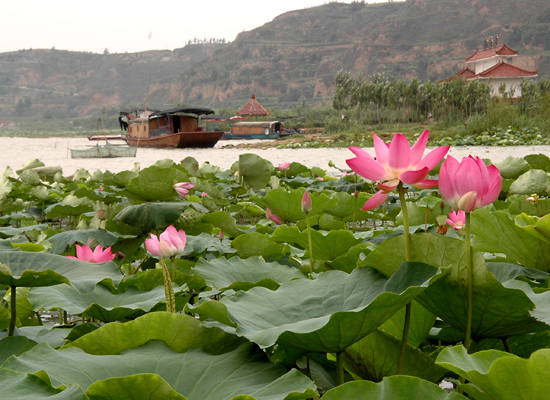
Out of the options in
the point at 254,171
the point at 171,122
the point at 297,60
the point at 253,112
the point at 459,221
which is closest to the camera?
the point at 459,221

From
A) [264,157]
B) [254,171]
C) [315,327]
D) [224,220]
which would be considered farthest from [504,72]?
[315,327]

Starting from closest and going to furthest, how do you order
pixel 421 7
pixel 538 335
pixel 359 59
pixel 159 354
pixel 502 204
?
1. pixel 159 354
2. pixel 538 335
3. pixel 502 204
4. pixel 359 59
5. pixel 421 7

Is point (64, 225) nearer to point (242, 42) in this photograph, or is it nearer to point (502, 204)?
point (502, 204)

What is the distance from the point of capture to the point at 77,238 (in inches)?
68.6

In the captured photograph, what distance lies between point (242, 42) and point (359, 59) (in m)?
31.3

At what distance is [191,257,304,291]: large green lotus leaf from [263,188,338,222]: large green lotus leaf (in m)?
0.81

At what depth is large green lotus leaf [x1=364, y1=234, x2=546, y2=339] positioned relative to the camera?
0.72 metres

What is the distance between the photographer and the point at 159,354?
70cm

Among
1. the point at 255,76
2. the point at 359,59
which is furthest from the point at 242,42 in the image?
the point at 359,59

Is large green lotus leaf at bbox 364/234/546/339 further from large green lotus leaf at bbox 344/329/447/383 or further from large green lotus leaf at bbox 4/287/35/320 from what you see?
large green lotus leaf at bbox 4/287/35/320

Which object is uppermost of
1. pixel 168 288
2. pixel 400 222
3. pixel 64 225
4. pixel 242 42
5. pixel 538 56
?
pixel 242 42

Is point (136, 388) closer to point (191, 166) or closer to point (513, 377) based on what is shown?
point (513, 377)

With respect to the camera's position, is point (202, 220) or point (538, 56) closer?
point (202, 220)

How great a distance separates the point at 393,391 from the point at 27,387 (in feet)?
1.40
